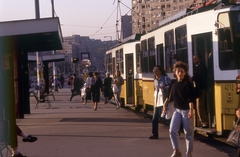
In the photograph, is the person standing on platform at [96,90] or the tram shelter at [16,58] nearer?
the tram shelter at [16,58]

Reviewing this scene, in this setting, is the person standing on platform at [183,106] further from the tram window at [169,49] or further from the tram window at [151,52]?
the tram window at [151,52]

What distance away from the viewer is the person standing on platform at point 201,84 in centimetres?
1283

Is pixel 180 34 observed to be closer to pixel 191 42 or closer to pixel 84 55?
pixel 191 42

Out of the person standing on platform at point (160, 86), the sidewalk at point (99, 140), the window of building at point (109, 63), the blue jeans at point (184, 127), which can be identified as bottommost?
the sidewalk at point (99, 140)

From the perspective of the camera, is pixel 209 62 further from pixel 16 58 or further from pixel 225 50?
pixel 16 58

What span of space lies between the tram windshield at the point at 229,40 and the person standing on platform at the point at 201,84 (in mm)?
669

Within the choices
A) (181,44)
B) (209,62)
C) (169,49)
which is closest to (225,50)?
(209,62)

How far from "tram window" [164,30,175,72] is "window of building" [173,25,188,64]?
1.85ft

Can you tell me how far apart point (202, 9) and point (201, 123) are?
2899mm

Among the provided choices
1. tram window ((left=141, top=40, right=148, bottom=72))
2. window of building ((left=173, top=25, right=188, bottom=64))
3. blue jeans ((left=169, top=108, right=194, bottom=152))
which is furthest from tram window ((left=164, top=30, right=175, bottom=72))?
blue jeans ((left=169, top=108, right=194, bottom=152))

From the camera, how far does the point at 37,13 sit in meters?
25.7

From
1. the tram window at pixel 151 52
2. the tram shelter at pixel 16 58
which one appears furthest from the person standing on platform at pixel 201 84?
the tram window at pixel 151 52

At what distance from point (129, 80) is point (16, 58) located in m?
6.19

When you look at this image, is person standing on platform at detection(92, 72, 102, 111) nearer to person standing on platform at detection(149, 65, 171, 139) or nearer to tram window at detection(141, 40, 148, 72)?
tram window at detection(141, 40, 148, 72)
